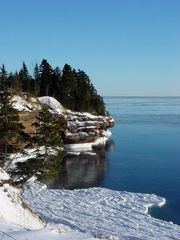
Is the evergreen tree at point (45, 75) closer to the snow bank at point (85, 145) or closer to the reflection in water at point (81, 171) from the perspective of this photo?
the snow bank at point (85, 145)

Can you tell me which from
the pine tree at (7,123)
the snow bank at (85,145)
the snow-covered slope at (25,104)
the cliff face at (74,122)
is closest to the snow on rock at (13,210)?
the pine tree at (7,123)

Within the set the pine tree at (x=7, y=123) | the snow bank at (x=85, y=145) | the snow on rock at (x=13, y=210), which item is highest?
the pine tree at (x=7, y=123)

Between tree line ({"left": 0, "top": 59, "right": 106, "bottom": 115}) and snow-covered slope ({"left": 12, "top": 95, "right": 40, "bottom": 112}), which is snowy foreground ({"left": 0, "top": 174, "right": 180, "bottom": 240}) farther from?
tree line ({"left": 0, "top": 59, "right": 106, "bottom": 115})

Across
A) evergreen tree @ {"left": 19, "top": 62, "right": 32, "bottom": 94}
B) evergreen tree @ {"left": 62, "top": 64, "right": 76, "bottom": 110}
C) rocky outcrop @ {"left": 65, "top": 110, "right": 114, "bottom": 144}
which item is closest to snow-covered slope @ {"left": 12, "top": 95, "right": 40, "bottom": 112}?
rocky outcrop @ {"left": 65, "top": 110, "right": 114, "bottom": 144}

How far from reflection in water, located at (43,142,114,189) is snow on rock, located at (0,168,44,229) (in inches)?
930

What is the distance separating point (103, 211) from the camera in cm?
2695

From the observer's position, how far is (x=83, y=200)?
30453 mm

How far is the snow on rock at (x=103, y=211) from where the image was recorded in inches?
837

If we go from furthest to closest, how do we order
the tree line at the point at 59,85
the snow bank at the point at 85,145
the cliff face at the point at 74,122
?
1. the tree line at the point at 59,85
2. the snow bank at the point at 85,145
3. the cliff face at the point at 74,122

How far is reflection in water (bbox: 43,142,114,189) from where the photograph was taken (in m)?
39.2

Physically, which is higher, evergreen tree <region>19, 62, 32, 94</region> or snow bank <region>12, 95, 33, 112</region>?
evergreen tree <region>19, 62, 32, 94</region>

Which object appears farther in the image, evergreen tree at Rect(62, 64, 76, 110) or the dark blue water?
evergreen tree at Rect(62, 64, 76, 110)

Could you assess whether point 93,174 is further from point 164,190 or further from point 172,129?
point 172,129

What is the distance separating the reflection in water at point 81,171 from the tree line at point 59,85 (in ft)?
62.5
